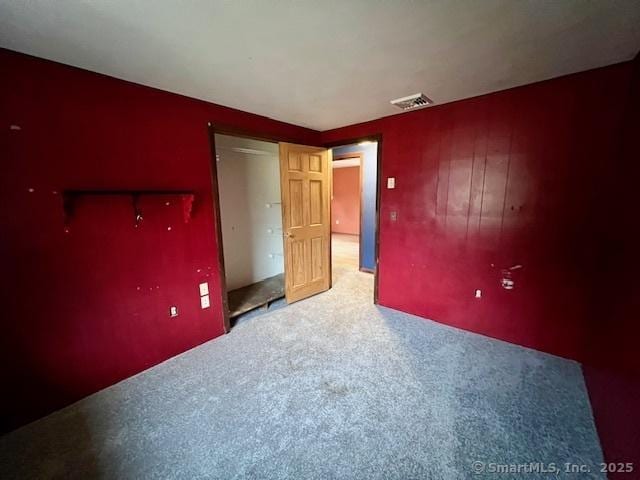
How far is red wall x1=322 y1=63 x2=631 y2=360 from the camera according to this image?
1940 millimetres

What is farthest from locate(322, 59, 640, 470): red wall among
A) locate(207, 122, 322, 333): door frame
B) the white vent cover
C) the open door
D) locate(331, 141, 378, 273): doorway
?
locate(207, 122, 322, 333): door frame

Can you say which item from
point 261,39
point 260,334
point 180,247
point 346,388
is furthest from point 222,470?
point 261,39

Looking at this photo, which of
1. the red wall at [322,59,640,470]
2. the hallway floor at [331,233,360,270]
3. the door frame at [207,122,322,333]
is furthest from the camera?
the hallway floor at [331,233,360,270]

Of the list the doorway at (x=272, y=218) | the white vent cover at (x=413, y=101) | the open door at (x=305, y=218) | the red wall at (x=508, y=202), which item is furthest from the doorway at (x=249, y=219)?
the white vent cover at (x=413, y=101)

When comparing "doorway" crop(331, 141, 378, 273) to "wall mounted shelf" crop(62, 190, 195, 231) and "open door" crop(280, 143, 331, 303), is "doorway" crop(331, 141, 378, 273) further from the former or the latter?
"wall mounted shelf" crop(62, 190, 195, 231)

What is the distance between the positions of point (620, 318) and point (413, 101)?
7.08 ft

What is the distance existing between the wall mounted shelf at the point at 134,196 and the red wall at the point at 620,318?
299 cm

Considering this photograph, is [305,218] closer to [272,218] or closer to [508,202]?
[272,218]

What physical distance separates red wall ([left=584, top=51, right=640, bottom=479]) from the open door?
2715mm

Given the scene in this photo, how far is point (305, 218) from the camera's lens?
3.36 m

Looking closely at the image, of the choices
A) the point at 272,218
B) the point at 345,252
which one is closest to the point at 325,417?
the point at 272,218

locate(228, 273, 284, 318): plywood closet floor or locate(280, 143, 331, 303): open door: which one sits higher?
locate(280, 143, 331, 303): open door

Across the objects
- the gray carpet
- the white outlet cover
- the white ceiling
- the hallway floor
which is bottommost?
the gray carpet

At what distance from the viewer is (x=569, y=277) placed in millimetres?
2076
